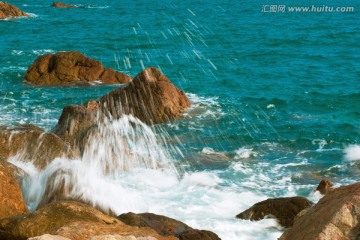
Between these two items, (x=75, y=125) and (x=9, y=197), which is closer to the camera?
(x=9, y=197)

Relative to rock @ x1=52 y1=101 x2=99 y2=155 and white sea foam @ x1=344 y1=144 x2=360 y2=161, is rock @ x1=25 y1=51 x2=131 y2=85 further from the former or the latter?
white sea foam @ x1=344 y1=144 x2=360 y2=161

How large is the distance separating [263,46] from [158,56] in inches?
409

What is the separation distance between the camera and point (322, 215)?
274 inches

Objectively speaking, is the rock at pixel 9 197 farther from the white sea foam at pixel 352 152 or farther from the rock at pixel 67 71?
the rock at pixel 67 71

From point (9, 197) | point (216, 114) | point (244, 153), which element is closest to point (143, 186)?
point (244, 153)

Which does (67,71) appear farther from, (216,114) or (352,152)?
(352,152)

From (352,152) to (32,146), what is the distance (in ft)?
44.1

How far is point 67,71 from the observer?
3588cm

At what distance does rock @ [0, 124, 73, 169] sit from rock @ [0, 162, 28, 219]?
4.72 meters

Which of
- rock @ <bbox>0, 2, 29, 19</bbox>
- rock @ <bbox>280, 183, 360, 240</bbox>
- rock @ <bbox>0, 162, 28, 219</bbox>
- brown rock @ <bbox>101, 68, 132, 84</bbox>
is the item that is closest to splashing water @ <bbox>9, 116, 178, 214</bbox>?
rock @ <bbox>0, 162, 28, 219</bbox>

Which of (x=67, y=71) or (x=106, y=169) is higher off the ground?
(x=106, y=169)

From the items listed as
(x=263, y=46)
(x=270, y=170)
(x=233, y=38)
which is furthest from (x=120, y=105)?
(x=233, y=38)

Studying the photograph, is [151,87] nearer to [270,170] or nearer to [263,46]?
A: [270,170]

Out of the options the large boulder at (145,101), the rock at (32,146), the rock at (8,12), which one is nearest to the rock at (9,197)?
the rock at (32,146)
